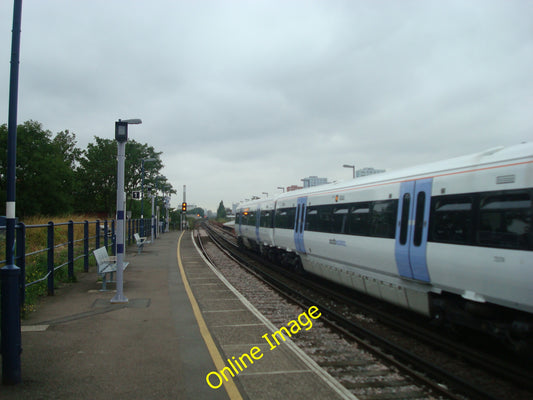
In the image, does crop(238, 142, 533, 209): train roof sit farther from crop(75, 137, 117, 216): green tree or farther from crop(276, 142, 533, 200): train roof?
crop(75, 137, 117, 216): green tree

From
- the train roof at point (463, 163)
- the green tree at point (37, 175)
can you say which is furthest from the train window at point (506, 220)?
the green tree at point (37, 175)

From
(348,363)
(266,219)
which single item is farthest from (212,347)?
(266,219)

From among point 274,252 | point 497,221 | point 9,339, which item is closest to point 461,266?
point 497,221

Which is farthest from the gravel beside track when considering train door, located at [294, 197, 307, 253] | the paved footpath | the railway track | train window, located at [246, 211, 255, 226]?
train window, located at [246, 211, 255, 226]

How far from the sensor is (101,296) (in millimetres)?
9406

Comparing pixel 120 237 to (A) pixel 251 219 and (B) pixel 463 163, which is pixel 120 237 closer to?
(B) pixel 463 163

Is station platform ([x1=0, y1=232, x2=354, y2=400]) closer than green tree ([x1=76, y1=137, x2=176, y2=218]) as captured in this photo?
Yes

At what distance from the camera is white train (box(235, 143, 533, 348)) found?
209 inches

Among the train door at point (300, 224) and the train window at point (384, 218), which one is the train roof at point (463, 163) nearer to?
the train window at point (384, 218)

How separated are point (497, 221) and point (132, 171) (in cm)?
5711

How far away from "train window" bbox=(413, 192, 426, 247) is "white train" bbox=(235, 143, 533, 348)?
2cm

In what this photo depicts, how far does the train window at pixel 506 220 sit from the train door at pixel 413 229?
1239 mm

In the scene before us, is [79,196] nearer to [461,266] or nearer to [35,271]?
[35,271]

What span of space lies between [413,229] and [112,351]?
510 cm
